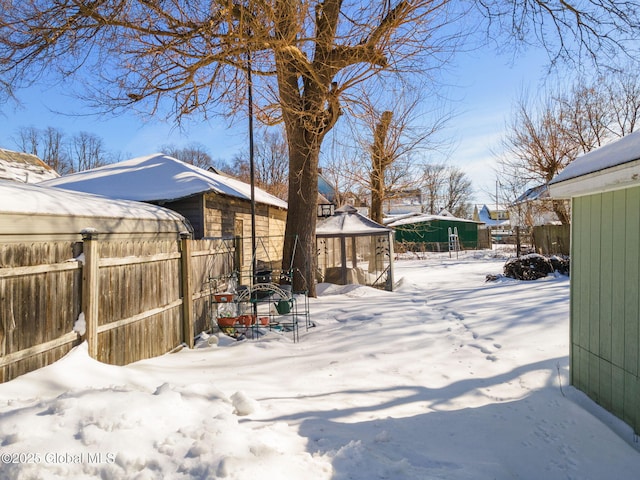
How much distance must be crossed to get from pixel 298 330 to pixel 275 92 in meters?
5.64

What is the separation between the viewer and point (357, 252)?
13602 mm

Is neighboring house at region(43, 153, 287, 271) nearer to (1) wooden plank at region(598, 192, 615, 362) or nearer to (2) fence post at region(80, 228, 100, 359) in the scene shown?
(2) fence post at region(80, 228, 100, 359)

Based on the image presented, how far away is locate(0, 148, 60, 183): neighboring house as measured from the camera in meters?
17.5

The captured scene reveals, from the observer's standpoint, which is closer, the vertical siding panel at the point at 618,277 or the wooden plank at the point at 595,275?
the vertical siding panel at the point at 618,277

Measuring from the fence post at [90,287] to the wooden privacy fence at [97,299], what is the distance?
1cm

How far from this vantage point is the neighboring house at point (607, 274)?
138 inches

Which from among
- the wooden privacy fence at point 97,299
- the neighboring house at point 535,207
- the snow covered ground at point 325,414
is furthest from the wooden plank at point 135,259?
the neighboring house at point 535,207

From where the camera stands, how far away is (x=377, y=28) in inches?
340

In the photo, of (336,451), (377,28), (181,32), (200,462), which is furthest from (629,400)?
(181,32)

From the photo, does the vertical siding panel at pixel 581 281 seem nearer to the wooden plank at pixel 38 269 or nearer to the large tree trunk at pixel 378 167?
the wooden plank at pixel 38 269

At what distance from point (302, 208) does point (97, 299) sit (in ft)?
20.8

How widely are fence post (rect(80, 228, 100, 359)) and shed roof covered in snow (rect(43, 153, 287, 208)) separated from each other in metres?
6.08

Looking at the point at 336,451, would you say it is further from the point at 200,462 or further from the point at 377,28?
the point at 377,28

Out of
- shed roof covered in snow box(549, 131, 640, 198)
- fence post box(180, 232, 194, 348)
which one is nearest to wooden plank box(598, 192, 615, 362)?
shed roof covered in snow box(549, 131, 640, 198)
